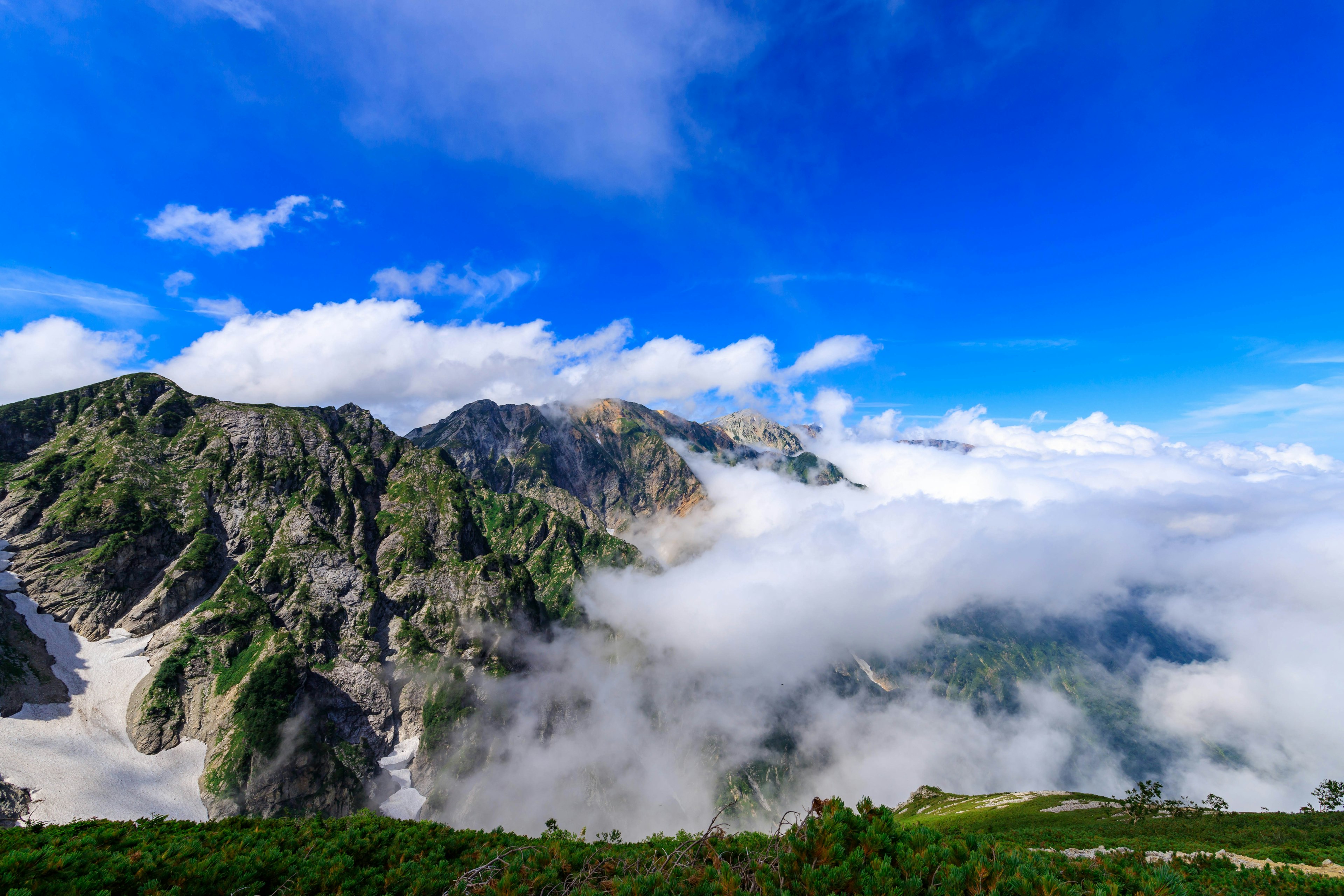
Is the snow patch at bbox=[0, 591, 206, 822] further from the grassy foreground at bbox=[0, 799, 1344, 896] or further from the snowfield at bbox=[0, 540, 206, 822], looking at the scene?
the grassy foreground at bbox=[0, 799, 1344, 896]

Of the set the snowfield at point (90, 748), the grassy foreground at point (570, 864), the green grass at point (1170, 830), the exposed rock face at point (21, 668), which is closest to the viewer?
the grassy foreground at point (570, 864)

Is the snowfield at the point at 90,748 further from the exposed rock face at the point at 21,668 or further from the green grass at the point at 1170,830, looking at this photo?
the green grass at the point at 1170,830

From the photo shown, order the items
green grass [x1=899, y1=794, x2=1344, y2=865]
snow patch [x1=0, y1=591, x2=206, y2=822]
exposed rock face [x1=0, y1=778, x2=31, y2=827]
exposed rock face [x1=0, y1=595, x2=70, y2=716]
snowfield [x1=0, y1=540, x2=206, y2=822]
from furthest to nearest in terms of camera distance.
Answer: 1. exposed rock face [x1=0, y1=595, x2=70, y2=716]
2. snowfield [x1=0, y1=540, x2=206, y2=822]
3. snow patch [x1=0, y1=591, x2=206, y2=822]
4. exposed rock face [x1=0, y1=778, x2=31, y2=827]
5. green grass [x1=899, y1=794, x2=1344, y2=865]

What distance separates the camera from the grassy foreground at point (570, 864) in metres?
9.69

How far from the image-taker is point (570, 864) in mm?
13516

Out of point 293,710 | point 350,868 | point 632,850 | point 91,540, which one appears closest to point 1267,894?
point 632,850

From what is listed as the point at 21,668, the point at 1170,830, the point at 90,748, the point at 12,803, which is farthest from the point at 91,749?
the point at 1170,830

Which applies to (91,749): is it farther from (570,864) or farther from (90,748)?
(570,864)

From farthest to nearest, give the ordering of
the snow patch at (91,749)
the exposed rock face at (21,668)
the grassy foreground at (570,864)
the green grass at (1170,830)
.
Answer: the exposed rock face at (21,668) < the snow patch at (91,749) < the green grass at (1170,830) < the grassy foreground at (570,864)

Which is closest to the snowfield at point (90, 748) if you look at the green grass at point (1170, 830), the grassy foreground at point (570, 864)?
the grassy foreground at point (570, 864)

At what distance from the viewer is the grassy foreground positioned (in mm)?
9688

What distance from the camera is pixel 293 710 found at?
7333 inches

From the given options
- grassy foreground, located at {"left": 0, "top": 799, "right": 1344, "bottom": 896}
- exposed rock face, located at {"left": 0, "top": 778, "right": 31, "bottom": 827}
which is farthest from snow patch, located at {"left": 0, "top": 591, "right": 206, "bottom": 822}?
grassy foreground, located at {"left": 0, "top": 799, "right": 1344, "bottom": 896}

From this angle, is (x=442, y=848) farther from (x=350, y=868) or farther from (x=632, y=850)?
(x=632, y=850)
